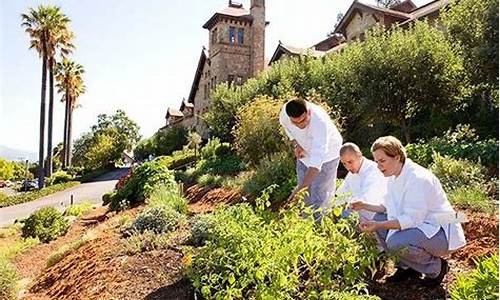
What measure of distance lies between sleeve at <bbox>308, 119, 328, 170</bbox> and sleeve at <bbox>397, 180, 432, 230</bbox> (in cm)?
99

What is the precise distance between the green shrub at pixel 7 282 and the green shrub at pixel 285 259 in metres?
2.11

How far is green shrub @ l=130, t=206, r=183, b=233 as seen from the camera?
5135 mm

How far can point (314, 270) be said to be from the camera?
253 centimetres

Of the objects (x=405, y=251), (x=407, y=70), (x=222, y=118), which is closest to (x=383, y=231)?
(x=405, y=251)

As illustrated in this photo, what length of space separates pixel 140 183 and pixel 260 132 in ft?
9.36

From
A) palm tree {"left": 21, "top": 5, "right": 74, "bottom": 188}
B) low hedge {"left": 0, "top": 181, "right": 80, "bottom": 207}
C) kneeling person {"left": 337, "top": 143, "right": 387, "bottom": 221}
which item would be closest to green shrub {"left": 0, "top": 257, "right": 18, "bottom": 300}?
kneeling person {"left": 337, "top": 143, "right": 387, "bottom": 221}

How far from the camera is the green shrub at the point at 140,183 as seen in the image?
965 cm

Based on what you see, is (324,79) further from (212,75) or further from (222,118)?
(212,75)

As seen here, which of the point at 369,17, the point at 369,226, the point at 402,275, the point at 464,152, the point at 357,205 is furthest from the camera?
the point at 369,17

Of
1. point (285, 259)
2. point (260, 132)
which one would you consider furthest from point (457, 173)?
point (260, 132)

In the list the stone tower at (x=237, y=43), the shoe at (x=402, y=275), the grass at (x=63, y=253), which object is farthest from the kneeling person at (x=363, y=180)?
the stone tower at (x=237, y=43)

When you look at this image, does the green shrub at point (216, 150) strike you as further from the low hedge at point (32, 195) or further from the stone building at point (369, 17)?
the low hedge at point (32, 195)

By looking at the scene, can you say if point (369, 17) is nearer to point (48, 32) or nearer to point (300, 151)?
point (48, 32)

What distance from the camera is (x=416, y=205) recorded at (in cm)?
275
